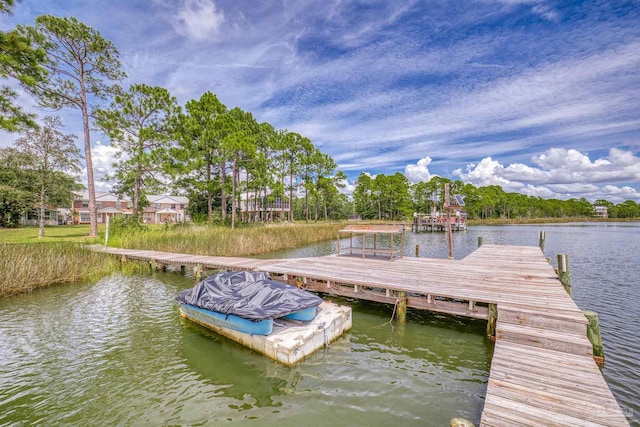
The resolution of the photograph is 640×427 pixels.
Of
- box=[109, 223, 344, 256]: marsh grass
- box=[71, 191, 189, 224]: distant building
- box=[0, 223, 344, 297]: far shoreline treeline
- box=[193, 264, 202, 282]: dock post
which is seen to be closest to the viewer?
box=[0, 223, 344, 297]: far shoreline treeline

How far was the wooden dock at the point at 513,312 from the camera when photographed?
10.1 ft

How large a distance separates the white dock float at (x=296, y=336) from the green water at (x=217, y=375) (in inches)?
6.7

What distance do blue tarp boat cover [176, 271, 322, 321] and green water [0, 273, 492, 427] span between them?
872 mm

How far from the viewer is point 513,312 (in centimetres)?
561

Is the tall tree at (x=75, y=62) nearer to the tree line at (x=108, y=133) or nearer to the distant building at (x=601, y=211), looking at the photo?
the tree line at (x=108, y=133)

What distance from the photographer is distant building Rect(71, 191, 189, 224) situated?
47094mm

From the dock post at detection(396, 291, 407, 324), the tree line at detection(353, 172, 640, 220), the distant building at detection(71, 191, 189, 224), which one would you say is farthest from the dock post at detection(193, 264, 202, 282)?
the tree line at detection(353, 172, 640, 220)

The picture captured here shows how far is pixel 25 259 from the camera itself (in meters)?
10.2

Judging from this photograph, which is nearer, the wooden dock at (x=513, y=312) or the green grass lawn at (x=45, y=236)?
the wooden dock at (x=513, y=312)

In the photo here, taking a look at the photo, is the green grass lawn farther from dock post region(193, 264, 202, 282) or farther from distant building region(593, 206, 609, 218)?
distant building region(593, 206, 609, 218)

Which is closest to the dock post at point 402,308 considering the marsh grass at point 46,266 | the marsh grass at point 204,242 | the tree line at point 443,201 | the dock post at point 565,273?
the dock post at point 565,273

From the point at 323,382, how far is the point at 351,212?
253ft

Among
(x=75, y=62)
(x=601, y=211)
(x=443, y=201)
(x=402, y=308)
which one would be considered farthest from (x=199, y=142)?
(x=601, y=211)

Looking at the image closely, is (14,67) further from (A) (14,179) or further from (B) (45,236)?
(A) (14,179)
